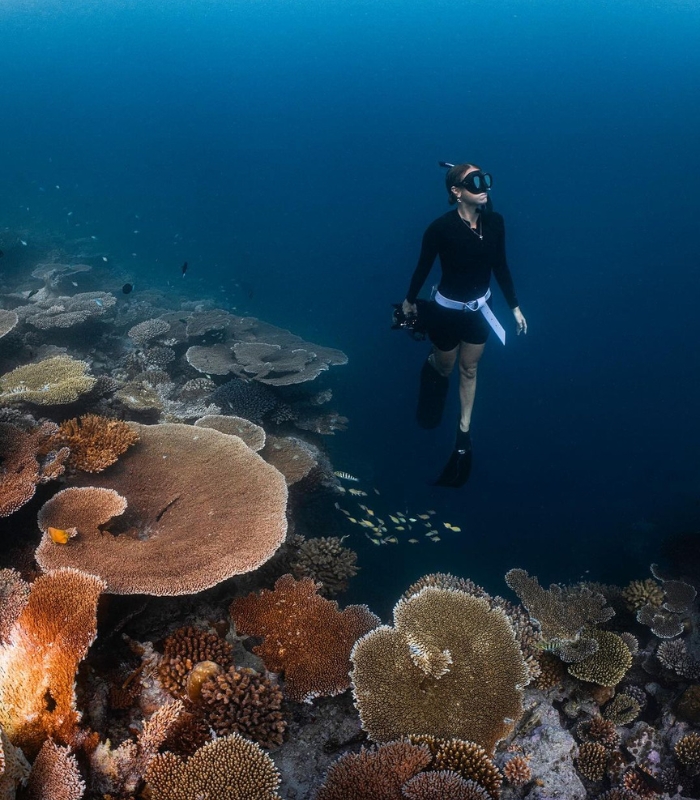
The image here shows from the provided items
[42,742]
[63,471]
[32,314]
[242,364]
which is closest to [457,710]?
[42,742]

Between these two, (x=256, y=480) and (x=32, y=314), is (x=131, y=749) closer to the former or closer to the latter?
(x=256, y=480)

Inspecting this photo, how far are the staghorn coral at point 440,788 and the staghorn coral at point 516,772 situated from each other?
1.07 meters

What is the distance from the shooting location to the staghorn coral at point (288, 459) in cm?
621

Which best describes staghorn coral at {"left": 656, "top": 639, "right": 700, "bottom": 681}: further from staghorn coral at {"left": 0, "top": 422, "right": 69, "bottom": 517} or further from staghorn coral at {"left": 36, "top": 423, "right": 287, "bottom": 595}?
staghorn coral at {"left": 0, "top": 422, "right": 69, "bottom": 517}

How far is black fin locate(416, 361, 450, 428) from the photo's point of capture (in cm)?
773

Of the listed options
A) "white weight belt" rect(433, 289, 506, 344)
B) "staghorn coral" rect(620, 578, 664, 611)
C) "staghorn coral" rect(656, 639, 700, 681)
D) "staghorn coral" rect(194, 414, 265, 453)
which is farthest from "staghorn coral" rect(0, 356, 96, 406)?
"staghorn coral" rect(620, 578, 664, 611)

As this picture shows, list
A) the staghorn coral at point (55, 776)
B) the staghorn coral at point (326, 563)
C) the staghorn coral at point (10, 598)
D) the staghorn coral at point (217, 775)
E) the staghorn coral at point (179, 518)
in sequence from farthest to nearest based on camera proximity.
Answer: the staghorn coral at point (326, 563)
the staghorn coral at point (179, 518)
the staghorn coral at point (10, 598)
the staghorn coral at point (217, 775)
the staghorn coral at point (55, 776)

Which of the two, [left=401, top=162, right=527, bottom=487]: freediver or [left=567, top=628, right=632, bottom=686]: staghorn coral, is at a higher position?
[left=401, top=162, right=527, bottom=487]: freediver

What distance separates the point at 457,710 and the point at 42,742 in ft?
8.23

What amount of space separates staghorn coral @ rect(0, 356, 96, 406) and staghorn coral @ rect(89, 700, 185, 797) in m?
4.15

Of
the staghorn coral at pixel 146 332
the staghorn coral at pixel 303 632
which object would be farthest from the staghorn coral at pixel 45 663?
the staghorn coral at pixel 146 332

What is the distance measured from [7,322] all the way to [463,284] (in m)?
7.47

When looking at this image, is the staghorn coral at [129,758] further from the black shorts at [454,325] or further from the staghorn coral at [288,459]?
the black shorts at [454,325]

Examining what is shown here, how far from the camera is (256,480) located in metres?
4.23
